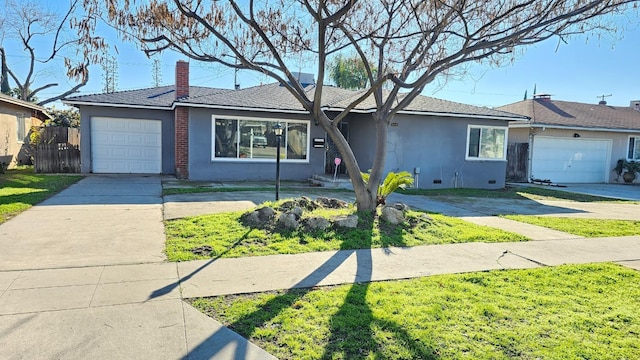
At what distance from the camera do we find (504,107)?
2409 centimetres

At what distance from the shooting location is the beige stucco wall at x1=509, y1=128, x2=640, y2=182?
19.5 metres

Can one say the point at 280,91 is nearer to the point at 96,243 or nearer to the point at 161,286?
the point at 96,243

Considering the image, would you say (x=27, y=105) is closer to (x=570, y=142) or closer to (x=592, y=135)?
(x=570, y=142)

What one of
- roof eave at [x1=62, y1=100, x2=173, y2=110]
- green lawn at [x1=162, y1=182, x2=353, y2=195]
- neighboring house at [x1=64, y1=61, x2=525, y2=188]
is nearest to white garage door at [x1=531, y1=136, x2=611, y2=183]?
neighboring house at [x1=64, y1=61, x2=525, y2=188]

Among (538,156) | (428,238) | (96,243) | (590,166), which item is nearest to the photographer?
(96,243)

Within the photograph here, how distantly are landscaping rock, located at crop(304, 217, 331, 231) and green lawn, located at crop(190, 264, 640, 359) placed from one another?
7.70 ft

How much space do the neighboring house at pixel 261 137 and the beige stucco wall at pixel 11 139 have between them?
4444 millimetres

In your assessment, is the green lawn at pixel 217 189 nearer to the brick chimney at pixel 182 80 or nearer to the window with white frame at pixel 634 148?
the brick chimney at pixel 182 80

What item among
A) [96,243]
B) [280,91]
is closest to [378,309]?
[96,243]

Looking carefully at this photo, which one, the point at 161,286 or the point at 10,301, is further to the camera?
the point at 161,286

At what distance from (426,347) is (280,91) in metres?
15.3

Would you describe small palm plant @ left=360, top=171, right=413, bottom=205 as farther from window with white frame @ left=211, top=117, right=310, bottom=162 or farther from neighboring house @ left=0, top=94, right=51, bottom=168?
neighboring house @ left=0, top=94, right=51, bottom=168

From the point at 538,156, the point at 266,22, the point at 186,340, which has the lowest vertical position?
the point at 186,340

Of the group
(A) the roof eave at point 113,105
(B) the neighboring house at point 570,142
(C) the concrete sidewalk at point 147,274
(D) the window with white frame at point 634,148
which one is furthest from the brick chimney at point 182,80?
(D) the window with white frame at point 634,148
